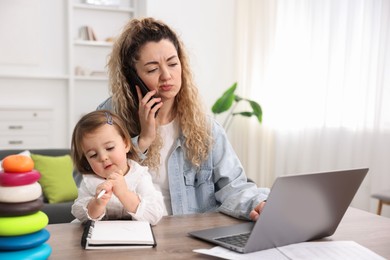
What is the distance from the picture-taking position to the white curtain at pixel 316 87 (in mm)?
3697

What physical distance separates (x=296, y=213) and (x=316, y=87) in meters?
3.29

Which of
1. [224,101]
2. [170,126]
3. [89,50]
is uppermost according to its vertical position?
[89,50]

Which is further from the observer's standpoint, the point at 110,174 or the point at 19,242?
the point at 110,174

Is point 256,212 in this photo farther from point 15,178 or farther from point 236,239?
point 15,178

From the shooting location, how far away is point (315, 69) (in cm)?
427

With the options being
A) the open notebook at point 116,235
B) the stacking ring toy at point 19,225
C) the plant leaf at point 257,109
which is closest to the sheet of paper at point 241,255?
the open notebook at point 116,235

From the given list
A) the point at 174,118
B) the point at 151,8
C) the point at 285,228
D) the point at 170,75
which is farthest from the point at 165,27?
the point at 151,8

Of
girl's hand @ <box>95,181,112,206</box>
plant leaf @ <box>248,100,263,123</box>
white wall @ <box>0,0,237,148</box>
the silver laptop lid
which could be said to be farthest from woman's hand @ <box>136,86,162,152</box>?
white wall @ <box>0,0,237,148</box>

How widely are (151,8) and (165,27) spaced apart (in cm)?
352

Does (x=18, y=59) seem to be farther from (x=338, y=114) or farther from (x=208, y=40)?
(x=338, y=114)

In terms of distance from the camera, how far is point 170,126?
73.7 inches

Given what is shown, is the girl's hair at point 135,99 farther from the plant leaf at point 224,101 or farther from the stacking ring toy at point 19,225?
the plant leaf at point 224,101

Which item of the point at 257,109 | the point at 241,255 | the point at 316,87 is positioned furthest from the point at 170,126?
the point at 257,109

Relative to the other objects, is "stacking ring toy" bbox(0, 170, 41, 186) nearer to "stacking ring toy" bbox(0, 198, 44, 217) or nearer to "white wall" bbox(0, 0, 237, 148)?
"stacking ring toy" bbox(0, 198, 44, 217)
